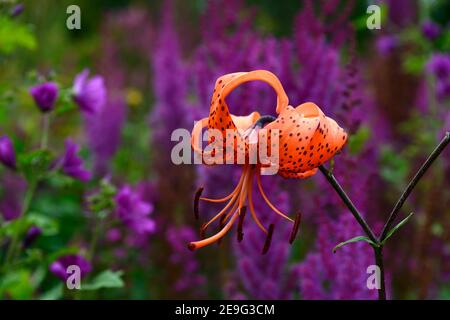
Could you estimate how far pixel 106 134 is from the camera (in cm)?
264

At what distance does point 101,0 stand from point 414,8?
20.8 feet

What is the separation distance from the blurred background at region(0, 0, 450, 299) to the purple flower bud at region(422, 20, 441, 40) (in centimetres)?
1

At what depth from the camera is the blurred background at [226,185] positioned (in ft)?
4.46

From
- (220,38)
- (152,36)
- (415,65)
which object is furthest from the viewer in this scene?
(152,36)

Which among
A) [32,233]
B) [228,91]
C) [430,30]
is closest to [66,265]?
[32,233]

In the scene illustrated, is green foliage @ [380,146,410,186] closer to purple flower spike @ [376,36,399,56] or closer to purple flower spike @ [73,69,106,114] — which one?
purple flower spike @ [376,36,399,56]

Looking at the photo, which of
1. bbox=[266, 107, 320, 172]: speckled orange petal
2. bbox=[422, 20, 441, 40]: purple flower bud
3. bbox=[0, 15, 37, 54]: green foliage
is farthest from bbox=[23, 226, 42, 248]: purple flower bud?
bbox=[422, 20, 441, 40]: purple flower bud

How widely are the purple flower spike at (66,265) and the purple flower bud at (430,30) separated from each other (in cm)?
138

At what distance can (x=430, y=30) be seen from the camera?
222cm

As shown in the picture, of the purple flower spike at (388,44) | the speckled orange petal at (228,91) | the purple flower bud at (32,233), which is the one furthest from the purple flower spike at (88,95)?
the purple flower spike at (388,44)

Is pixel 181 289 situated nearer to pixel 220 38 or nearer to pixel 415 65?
pixel 220 38

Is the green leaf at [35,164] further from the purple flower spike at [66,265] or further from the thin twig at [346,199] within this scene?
the thin twig at [346,199]

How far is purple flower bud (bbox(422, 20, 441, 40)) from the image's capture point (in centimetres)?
222
